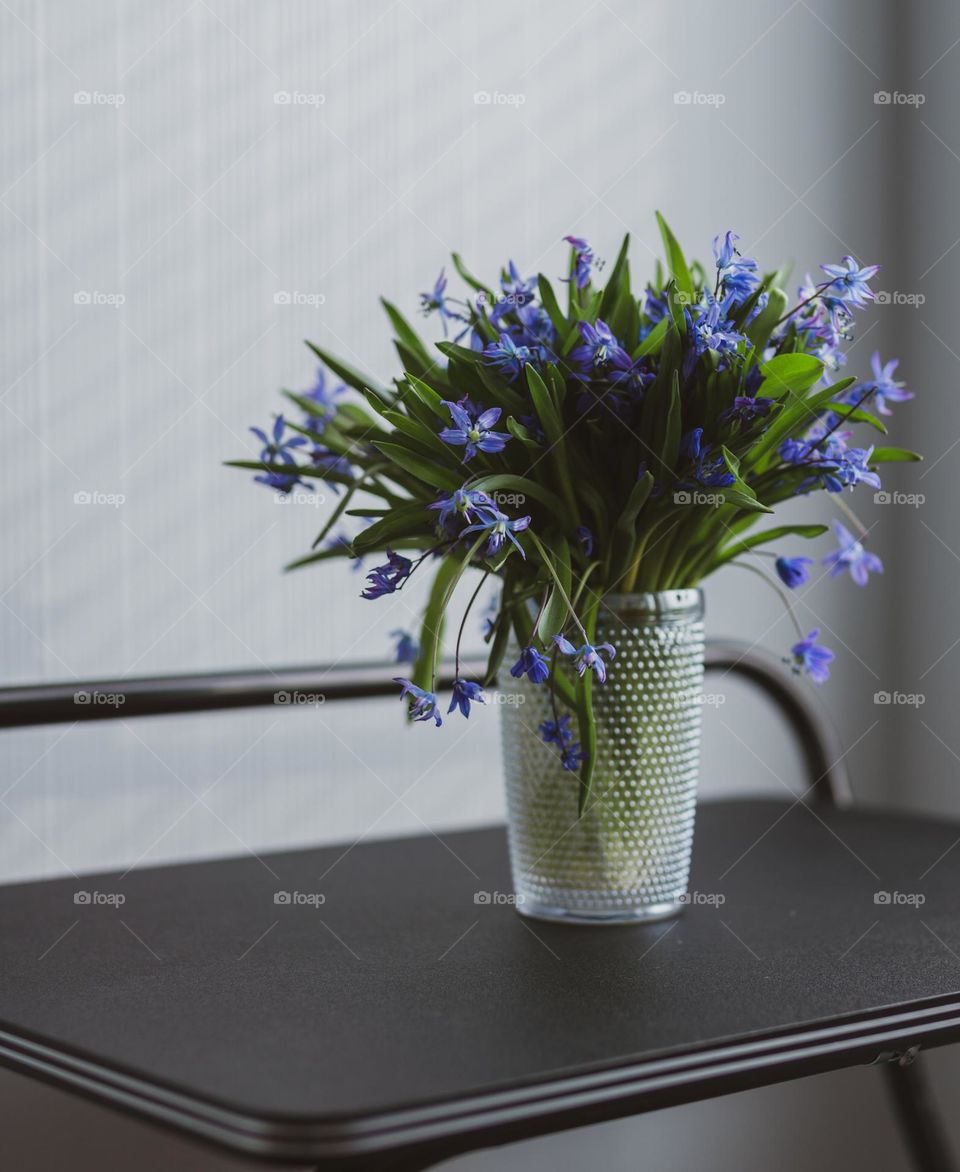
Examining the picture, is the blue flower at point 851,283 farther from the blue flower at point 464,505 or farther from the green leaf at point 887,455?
the blue flower at point 464,505

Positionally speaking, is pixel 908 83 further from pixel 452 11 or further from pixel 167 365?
pixel 167 365

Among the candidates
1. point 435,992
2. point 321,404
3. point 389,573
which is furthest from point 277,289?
point 435,992

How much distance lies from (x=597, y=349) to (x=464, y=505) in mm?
148

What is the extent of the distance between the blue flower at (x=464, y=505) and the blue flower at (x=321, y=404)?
22 cm

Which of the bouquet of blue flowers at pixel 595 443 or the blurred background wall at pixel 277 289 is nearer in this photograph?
the bouquet of blue flowers at pixel 595 443

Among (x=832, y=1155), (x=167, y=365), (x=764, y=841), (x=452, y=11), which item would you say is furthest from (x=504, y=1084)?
(x=452, y=11)

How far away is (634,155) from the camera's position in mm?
1862

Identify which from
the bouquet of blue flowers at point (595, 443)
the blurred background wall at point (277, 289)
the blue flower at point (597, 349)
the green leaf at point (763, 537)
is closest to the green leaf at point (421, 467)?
the bouquet of blue flowers at point (595, 443)

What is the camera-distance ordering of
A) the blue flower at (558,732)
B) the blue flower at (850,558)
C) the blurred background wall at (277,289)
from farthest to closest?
the blurred background wall at (277,289)
the blue flower at (850,558)
the blue flower at (558,732)

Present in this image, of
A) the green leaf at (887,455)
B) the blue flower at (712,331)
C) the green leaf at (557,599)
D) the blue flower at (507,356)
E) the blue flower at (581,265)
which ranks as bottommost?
the green leaf at (557,599)

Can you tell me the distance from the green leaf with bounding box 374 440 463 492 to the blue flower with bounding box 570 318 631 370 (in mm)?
108

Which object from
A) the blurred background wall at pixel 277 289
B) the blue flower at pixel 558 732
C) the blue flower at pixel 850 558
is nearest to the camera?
the blue flower at pixel 558 732

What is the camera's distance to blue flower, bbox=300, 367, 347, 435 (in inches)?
41.0

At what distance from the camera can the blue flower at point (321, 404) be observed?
3.42 feet
